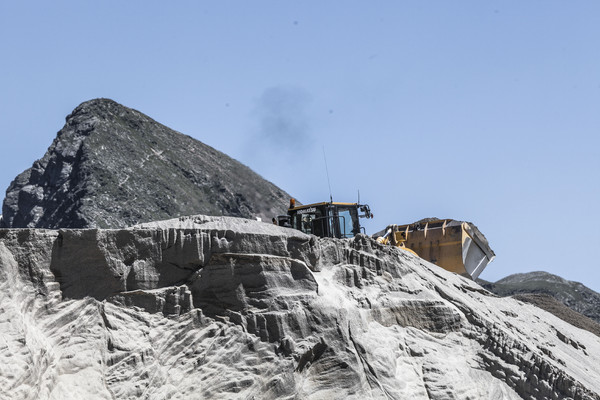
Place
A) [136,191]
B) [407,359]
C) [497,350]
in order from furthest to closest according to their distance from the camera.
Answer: [136,191], [497,350], [407,359]

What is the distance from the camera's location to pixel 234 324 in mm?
13414

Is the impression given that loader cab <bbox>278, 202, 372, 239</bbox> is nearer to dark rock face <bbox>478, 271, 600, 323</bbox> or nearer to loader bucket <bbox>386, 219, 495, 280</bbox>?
loader bucket <bbox>386, 219, 495, 280</bbox>

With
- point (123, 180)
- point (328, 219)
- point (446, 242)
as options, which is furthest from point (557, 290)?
point (328, 219)

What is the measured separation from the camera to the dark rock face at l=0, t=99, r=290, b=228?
44844 mm

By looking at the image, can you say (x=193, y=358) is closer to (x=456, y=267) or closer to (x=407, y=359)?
(x=407, y=359)

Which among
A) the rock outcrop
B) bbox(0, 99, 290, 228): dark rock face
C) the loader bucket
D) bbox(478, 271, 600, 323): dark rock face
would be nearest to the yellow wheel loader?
the loader bucket

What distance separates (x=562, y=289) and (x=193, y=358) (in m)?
36.6

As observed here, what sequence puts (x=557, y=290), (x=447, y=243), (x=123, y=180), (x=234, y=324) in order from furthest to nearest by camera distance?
(x=123, y=180) < (x=557, y=290) < (x=447, y=243) < (x=234, y=324)

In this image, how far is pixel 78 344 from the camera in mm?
12336

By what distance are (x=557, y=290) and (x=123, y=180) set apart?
882 inches

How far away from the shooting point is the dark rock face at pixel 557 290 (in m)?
43.8

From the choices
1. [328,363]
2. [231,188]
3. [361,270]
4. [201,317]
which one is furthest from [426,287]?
[231,188]

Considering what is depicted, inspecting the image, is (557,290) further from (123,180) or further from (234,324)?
(234,324)

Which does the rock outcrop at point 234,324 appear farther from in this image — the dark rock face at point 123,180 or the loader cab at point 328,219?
the dark rock face at point 123,180
